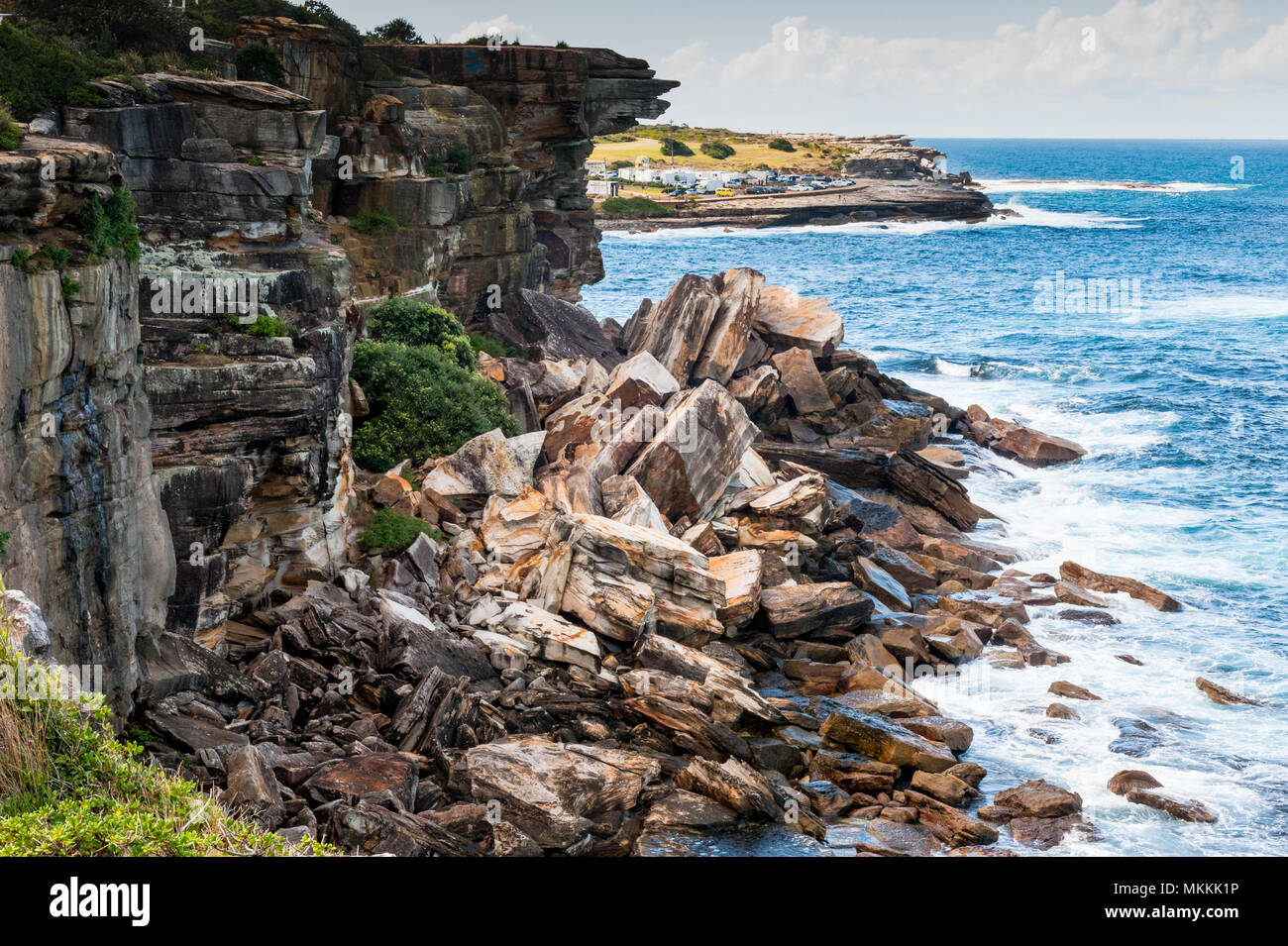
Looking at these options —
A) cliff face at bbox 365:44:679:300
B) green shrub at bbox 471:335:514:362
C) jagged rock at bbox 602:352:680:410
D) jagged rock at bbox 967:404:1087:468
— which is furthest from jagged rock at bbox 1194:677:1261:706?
cliff face at bbox 365:44:679:300

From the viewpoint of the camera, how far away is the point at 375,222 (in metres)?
34.4

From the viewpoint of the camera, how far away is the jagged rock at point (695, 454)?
2841 centimetres

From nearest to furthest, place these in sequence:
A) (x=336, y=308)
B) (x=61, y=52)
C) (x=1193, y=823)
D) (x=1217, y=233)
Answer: (x=1193, y=823) < (x=61, y=52) < (x=336, y=308) < (x=1217, y=233)

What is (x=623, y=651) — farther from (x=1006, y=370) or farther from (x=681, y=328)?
(x=1006, y=370)

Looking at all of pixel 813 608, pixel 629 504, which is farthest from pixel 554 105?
pixel 813 608

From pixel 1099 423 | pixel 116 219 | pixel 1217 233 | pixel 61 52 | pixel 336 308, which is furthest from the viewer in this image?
pixel 1217 233

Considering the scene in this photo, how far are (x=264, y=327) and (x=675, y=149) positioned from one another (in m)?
158

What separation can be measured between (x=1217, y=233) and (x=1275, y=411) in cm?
7984

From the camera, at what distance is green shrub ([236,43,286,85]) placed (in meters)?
32.6

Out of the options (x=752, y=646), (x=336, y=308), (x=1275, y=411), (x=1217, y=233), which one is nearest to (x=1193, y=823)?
(x=752, y=646)

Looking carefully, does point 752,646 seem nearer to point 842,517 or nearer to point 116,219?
point 842,517

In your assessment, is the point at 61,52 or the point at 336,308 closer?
the point at 61,52

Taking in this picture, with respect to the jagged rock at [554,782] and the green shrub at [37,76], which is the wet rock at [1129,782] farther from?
the green shrub at [37,76]

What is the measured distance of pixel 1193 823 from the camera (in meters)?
18.7
